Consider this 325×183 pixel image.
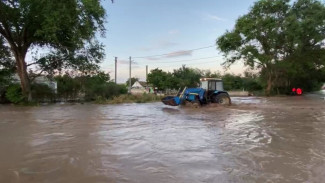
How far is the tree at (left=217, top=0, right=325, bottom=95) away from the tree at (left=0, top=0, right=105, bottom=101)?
18194mm

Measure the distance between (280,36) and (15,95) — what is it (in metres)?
27.4

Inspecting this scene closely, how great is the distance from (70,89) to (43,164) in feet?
75.6

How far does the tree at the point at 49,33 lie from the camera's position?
59.0ft

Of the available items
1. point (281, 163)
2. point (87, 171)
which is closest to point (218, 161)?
point (281, 163)

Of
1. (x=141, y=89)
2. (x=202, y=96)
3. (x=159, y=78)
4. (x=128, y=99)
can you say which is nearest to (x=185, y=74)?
(x=159, y=78)

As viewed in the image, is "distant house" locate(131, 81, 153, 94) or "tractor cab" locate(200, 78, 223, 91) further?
"distant house" locate(131, 81, 153, 94)

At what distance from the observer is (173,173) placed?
15.6 ft

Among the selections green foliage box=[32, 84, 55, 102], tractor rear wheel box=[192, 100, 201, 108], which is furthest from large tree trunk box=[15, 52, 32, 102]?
tractor rear wheel box=[192, 100, 201, 108]

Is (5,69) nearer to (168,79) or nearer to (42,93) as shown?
(42,93)

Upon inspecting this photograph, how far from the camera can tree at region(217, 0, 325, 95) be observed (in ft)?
108

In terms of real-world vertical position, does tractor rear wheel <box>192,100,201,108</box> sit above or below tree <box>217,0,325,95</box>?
below

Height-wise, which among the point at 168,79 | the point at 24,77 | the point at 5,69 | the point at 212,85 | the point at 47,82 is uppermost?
the point at 168,79

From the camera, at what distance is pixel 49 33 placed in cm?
1867

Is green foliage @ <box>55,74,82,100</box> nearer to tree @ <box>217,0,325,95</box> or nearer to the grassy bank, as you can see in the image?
the grassy bank
